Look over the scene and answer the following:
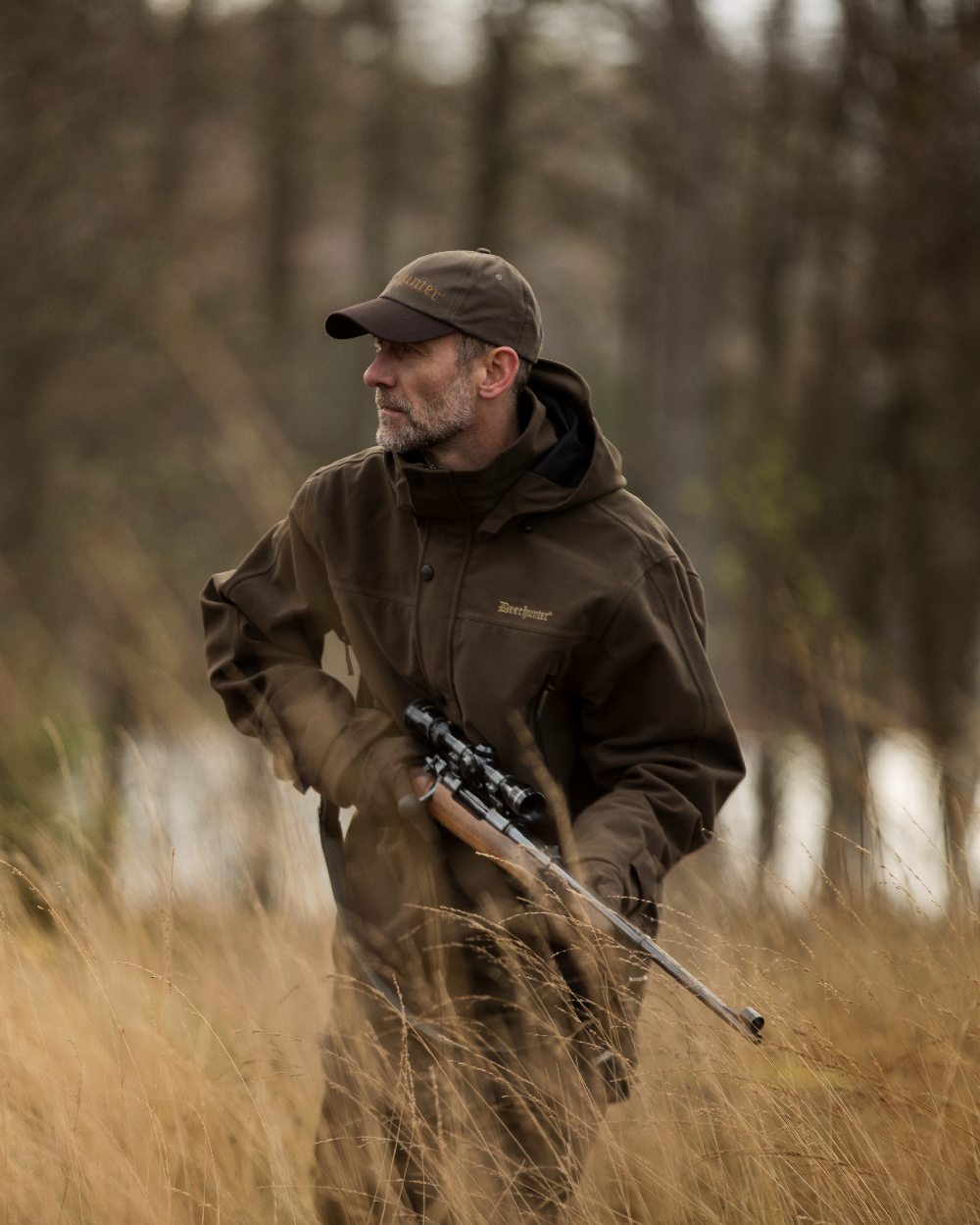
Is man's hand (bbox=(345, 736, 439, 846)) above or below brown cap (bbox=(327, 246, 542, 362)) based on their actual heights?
below

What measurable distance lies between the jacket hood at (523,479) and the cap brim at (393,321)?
252 mm

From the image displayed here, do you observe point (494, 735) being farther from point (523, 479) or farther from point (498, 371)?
point (498, 371)

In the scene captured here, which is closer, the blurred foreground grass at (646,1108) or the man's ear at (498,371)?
the blurred foreground grass at (646,1108)

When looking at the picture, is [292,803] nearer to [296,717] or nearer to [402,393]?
[296,717]

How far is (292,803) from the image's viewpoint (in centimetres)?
447

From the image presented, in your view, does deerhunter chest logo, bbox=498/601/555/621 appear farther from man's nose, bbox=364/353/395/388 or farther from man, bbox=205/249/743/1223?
man's nose, bbox=364/353/395/388

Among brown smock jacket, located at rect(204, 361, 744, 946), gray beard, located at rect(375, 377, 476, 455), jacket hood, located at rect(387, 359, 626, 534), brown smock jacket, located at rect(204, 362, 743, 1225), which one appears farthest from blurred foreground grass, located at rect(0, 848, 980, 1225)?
gray beard, located at rect(375, 377, 476, 455)

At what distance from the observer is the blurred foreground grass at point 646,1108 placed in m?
2.51

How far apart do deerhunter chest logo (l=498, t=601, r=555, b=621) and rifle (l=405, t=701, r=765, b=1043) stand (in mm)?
256

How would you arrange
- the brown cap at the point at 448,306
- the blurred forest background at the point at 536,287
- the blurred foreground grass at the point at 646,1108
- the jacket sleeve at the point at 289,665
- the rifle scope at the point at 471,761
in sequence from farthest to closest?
1. the blurred forest background at the point at 536,287
2. the jacket sleeve at the point at 289,665
3. the brown cap at the point at 448,306
4. the rifle scope at the point at 471,761
5. the blurred foreground grass at the point at 646,1108

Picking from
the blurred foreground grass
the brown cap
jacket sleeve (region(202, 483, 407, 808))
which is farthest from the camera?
jacket sleeve (region(202, 483, 407, 808))

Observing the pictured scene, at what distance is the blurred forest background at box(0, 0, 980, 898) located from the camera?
23.7 ft

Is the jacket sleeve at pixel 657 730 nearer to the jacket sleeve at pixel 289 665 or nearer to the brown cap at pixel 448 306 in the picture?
the jacket sleeve at pixel 289 665

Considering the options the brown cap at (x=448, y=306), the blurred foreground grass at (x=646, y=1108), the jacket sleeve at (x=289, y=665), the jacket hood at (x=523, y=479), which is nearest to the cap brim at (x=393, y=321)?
the brown cap at (x=448, y=306)
